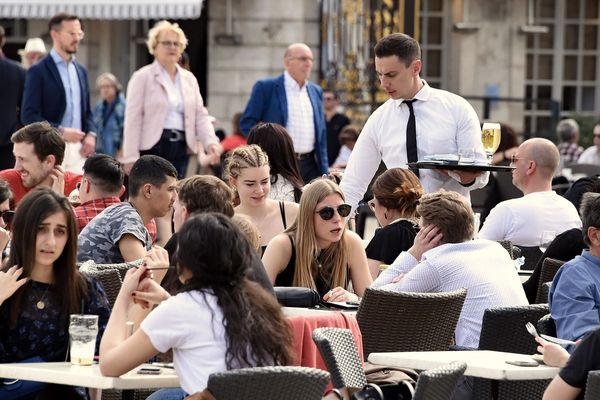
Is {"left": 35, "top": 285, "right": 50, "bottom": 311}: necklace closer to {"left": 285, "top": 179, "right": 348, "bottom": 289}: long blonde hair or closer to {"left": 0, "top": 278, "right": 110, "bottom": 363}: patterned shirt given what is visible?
{"left": 0, "top": 278, "right": 110, "bottom": 363}: patterned shirt

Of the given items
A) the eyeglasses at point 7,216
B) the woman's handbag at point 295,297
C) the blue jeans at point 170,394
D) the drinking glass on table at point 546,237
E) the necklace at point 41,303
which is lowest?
the blue jeans at point 170,394

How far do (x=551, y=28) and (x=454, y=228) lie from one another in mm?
21413

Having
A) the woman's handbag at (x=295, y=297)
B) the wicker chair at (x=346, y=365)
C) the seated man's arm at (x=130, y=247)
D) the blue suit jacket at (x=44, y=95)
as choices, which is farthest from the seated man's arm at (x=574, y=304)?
the blue suit jacket at (x=44, y=95)

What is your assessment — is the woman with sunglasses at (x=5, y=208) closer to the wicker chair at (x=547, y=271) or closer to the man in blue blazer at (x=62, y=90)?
the wicker chair at (x=547, y=271)

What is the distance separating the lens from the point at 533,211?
988cm

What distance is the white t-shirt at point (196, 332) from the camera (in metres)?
5.36

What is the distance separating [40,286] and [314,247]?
2.01 m

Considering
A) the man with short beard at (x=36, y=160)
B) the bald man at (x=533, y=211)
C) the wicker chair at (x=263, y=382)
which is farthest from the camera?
the man with short beard at (x=36, y=160)

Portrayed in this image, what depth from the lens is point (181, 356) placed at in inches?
213

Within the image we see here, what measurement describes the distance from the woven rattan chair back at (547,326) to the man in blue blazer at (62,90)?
6.98 meters

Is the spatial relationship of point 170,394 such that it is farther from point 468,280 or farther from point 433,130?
point 433,130

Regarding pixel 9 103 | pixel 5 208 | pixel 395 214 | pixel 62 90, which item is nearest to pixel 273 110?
pixel 62 90

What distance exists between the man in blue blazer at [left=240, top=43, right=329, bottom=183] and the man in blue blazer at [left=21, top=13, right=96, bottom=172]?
4.37 ft

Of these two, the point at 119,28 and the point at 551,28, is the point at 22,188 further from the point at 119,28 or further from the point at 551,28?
the point at 551,28
